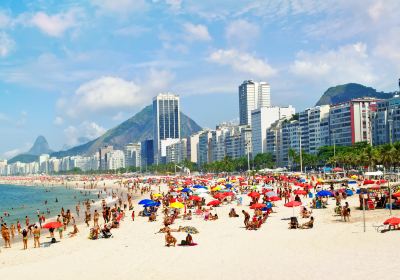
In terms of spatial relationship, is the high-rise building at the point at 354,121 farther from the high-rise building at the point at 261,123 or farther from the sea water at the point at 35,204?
the sea water at the point at 35,204

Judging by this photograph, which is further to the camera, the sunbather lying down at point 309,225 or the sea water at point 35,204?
the sea water at point 35,204

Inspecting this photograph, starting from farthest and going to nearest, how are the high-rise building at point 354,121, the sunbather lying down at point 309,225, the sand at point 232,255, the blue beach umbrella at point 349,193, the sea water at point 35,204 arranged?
the high-rise building at point 354,121 → the sea water at point 35,204 → the blue beach umbrella at point 349,193 → the sunbather lying down at point 309,225 → the sand at point 232,255

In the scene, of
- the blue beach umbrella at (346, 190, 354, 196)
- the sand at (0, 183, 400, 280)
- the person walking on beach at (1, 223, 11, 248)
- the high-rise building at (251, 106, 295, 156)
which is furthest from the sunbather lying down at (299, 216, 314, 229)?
the high-rise building at (251, 106, 295, 156)

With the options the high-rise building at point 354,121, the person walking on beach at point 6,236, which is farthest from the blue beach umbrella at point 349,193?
the high-rise building at point 354,121

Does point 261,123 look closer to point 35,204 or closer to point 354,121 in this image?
point 354,121

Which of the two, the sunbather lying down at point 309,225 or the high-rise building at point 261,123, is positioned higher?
the high-rise building at point 261,123

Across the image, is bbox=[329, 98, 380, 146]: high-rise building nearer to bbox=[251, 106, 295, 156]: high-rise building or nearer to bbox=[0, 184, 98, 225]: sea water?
bbox=[251, 106, 295, 156]: high-rise building
